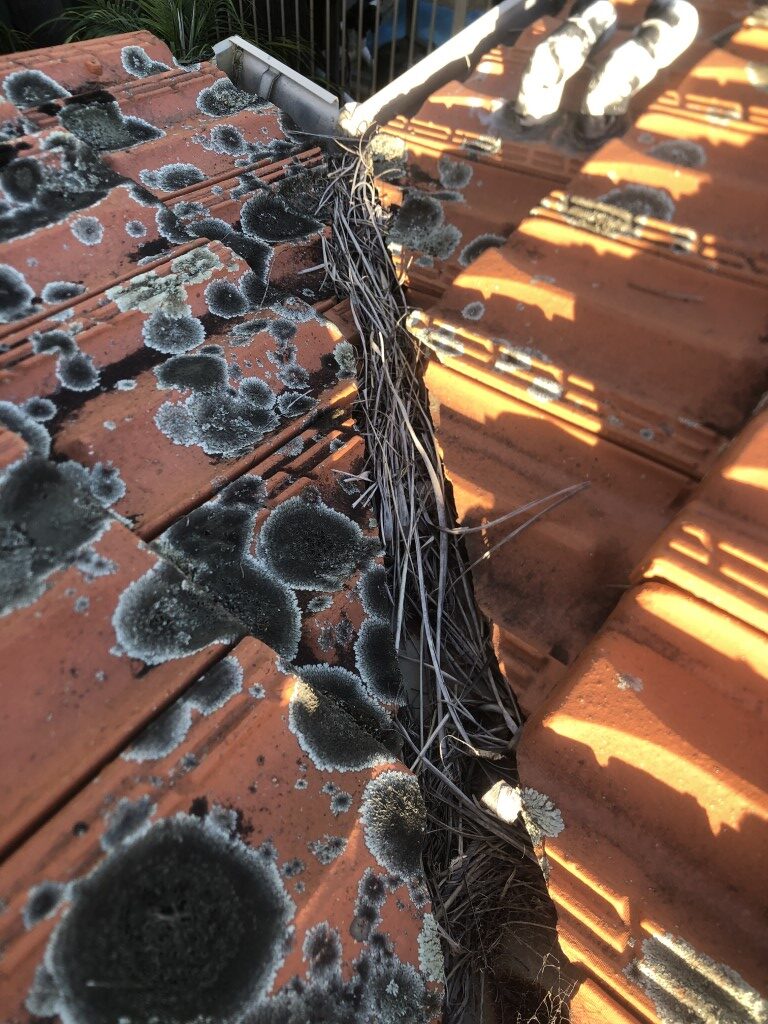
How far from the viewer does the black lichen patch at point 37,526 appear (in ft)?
3.91

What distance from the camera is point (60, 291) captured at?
180 centimetres

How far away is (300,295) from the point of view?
2.27m

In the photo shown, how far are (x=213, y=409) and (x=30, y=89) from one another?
68.1 inches

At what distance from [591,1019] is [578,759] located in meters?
0.40

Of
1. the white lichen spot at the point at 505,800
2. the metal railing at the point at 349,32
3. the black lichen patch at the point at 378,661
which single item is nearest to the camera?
the white lichen spot at the point at 505,800

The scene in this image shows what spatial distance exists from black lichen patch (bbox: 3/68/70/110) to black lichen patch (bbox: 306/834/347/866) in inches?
104

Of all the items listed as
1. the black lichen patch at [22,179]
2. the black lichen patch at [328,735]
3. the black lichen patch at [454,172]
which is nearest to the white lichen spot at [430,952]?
the black lichen patch at [328,735]

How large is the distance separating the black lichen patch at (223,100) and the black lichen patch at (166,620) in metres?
2.29

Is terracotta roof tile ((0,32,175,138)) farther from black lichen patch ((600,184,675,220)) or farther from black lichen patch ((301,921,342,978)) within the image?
black lichen patch ((301,921,342,978))

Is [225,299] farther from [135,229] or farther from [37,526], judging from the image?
[37,526]

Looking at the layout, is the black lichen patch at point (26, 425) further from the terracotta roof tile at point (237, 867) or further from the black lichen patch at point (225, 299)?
the terracotta roof tile at point (237, 867)

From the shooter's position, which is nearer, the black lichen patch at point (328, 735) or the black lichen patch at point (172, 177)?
the black lichen patch at point (328, 735)

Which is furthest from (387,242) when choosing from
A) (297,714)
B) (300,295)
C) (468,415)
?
(297,714)

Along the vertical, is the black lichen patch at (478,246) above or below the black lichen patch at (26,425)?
above
